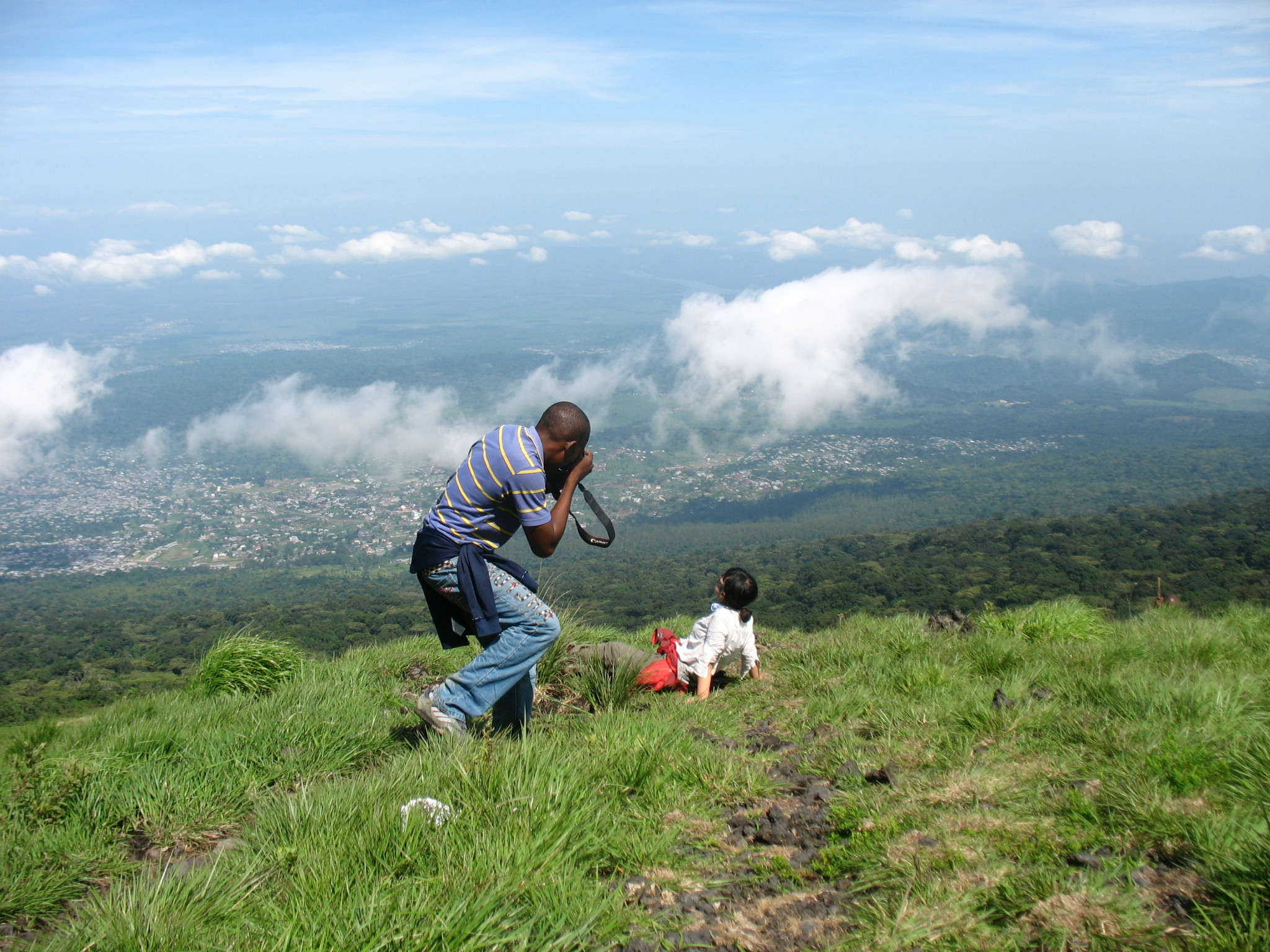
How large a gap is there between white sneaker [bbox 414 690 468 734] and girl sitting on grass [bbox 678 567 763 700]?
1991 millimetres

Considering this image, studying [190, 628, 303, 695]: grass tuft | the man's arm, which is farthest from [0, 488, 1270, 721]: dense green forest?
the man's arm

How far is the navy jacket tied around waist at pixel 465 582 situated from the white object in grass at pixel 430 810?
1.13 metres

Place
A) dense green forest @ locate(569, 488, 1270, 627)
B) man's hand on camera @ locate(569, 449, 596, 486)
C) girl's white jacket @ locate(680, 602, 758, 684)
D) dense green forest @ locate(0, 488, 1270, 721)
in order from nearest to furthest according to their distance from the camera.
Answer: man's hand on camera @ locate(569, 449, 596, 486) → girl's white jacket @ locate(680, 602, 758, 684) → dense green forest @ locate(0, 488, 1270, 721) → dense green forest @ locate(569, 488, 1270, 627)

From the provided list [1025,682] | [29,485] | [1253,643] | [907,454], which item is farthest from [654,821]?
[29,485]

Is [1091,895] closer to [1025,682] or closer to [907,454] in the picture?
[1025,682]

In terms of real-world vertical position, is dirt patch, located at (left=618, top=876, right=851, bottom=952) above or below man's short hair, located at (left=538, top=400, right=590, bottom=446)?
below

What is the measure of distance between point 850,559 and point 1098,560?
15706 mm

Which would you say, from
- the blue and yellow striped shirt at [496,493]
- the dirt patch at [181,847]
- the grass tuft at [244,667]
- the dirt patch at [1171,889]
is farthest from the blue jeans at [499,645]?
the dirt patch at [1171,889]

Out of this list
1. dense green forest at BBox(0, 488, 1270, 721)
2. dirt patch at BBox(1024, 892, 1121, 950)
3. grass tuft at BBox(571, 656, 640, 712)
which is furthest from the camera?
dense green forest at BBox(0, 488, 1270, 721)

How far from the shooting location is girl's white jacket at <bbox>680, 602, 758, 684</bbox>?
5559 millimetres

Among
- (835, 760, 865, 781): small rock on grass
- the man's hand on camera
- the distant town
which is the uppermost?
the man's hand on camera

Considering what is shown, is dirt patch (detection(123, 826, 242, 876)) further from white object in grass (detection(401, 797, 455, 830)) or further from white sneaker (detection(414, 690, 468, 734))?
white sneaker (detection(414, 690, 468, 734))

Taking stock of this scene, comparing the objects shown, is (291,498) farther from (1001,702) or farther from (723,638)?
(1001,702)

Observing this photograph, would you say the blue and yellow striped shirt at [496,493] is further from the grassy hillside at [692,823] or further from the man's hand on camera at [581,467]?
the grassy hillside at [692,823]
